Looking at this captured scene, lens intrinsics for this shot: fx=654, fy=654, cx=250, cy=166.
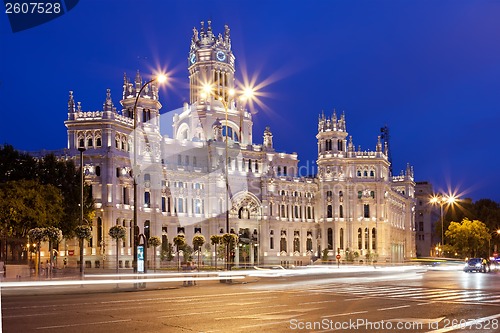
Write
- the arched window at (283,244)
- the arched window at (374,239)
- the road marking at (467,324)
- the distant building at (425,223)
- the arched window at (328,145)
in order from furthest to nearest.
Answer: the distant building at (425,223) → the arched window at (328,145) → the arched window at (374,239) → the arched window at (283,244) → the road marking at (467,324)

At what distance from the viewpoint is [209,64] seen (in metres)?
129

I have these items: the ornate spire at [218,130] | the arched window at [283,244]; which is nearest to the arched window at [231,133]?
the ornate spire at [218,130]

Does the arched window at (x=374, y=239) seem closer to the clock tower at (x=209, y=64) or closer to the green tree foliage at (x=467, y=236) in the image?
the green tree foliage at (x=467, y=236)

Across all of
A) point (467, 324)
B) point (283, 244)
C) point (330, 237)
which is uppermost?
point (467, 324)

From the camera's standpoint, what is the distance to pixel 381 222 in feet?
416

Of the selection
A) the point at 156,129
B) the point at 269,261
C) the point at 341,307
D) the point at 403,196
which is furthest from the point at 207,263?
the point at 341,307

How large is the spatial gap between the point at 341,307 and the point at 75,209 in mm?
54723

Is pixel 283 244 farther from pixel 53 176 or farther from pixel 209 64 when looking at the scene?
pixel 53 176

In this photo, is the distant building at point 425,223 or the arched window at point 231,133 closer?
the arched window at point 231,133

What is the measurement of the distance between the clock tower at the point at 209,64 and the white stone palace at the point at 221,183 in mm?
230

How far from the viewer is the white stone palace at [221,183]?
90188mm

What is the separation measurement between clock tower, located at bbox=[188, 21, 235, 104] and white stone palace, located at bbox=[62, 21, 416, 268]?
0.75 ft

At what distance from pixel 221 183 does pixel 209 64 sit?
28.4 meters

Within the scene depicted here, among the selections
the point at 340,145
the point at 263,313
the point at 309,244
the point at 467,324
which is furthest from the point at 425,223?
the point at 467,324
